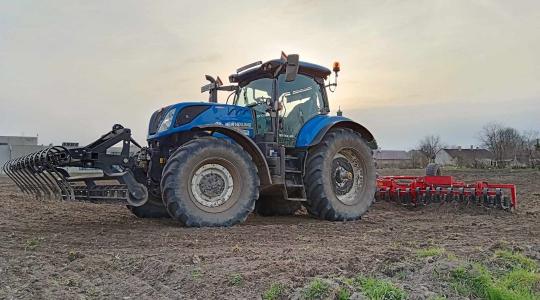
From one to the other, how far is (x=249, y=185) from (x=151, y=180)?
1.49 m

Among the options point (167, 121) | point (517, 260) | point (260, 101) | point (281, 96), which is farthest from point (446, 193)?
point (167, 121)

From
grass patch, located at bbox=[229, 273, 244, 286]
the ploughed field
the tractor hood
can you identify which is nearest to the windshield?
the tractor hood

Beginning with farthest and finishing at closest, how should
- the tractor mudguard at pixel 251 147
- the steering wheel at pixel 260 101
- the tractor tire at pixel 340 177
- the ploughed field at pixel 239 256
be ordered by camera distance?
the steering wheel at pixel 260 101, the tractor tire at pixel 340 177, the tractor mudguard at pixel 251 147, the ploughed field at pixel 239 256

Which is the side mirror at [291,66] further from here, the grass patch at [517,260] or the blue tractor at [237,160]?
the grass patch at [517,260]

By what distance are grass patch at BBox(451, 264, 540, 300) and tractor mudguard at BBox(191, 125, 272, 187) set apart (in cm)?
386

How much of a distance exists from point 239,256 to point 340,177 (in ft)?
13.2

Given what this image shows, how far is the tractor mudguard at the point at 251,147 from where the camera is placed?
24.6 feet

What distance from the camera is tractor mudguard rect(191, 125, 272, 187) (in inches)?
295

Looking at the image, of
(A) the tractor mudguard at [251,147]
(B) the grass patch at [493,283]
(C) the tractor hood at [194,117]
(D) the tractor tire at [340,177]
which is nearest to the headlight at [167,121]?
(C) the tractor hood at [194,117]

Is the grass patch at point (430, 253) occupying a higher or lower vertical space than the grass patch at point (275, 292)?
higher

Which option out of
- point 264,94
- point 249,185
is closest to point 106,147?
point 249,185

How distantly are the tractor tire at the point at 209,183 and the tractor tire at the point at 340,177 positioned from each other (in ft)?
3.91

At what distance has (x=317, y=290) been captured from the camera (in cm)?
375

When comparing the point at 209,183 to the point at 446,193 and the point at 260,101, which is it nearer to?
the point at 260,101
